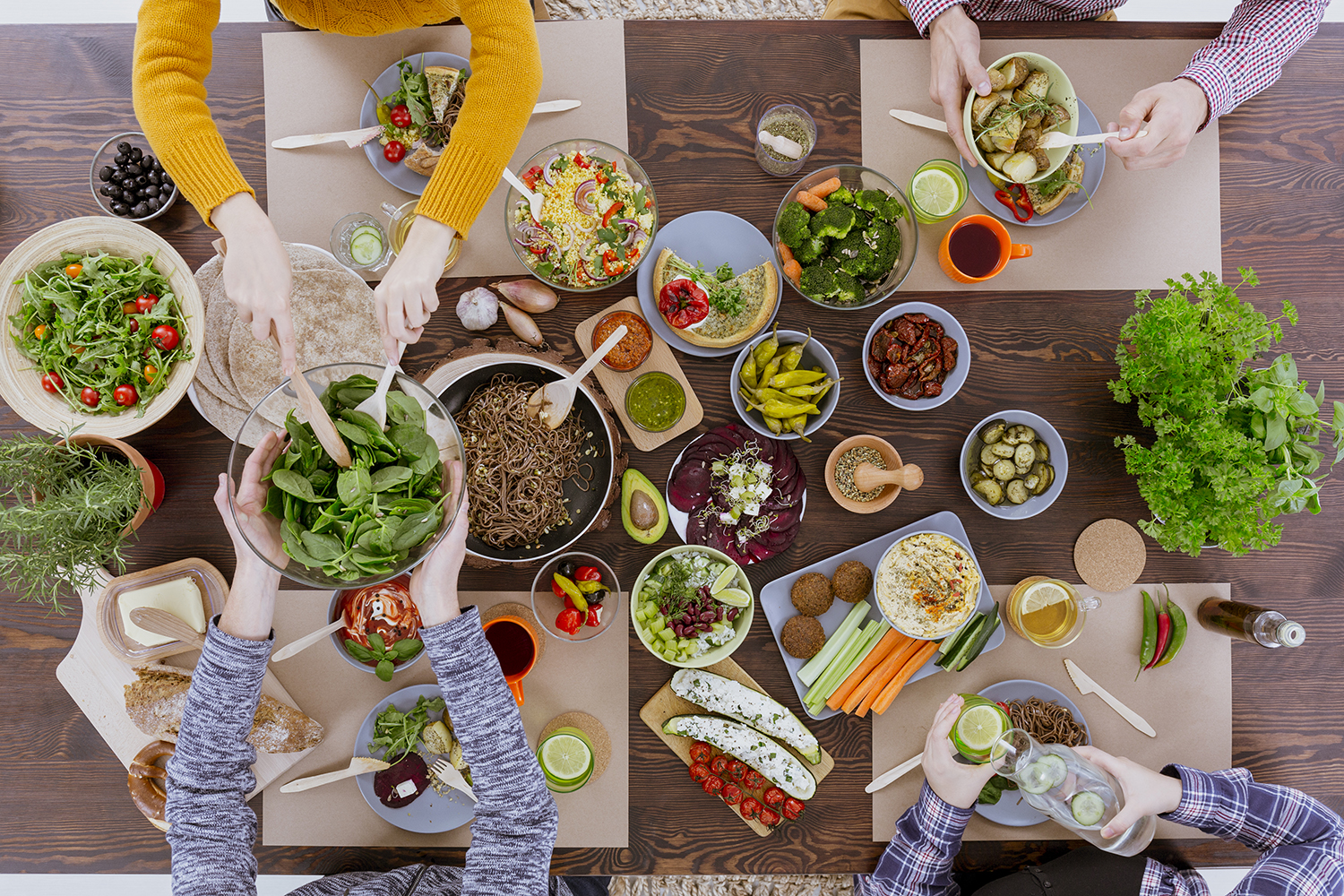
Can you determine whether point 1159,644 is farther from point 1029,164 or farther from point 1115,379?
point 1029,164

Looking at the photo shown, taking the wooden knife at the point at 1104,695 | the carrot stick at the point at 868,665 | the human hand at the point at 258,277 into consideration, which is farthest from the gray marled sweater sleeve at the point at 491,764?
the wooden knife at the point at 1104,695

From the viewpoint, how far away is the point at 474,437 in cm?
221

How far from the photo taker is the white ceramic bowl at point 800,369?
7.35 feet

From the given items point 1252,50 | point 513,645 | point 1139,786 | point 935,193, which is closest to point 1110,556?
point 1139,786

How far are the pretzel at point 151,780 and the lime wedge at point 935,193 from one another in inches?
117

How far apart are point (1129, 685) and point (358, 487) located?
2527mm

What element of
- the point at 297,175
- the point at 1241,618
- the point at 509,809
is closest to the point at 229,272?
the point at 297,175

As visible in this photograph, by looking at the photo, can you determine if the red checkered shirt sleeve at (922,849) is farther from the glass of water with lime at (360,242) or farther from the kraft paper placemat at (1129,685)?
the glass of water with lime at (360,242)

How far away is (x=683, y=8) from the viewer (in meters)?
3.61

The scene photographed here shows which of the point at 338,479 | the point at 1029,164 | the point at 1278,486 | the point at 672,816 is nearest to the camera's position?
the point at 338,479

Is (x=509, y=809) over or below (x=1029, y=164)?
below

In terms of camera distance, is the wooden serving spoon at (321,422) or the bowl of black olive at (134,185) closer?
the wooden serving spoon at (321,422)

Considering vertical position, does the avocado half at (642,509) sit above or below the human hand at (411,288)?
below

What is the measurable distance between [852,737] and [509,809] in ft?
3.71
